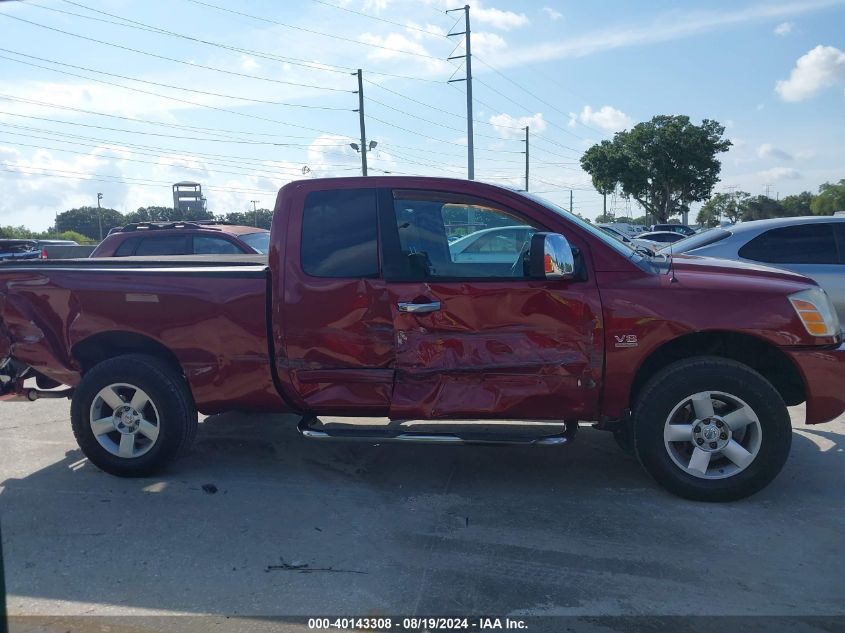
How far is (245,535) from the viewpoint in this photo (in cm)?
399

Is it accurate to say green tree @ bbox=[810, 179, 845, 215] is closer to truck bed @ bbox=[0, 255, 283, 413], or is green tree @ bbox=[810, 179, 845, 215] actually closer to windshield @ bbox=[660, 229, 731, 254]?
windshield @ bbox=[660, 229, 731, 254]

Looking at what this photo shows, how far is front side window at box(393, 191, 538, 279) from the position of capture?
14.7ft

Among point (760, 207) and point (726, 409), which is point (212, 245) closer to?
point (726, 409)

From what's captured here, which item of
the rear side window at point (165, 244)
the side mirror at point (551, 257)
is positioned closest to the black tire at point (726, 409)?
the side mirror at point (551, 257)

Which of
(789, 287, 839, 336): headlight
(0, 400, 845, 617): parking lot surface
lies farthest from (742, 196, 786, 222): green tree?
(0, 400, 845, 617): parking lot surface

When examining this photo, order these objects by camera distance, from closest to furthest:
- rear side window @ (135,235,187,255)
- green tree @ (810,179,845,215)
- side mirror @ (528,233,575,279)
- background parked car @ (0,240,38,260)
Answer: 1. side mirror @ (528,233,575,279)
2. rear side window @ (135,235,187,255)
3. background parked car @ (0,240,38,260)
4. green tree @ (810,179,845,215)

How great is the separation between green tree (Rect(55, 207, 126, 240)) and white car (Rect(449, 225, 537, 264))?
7300 cm

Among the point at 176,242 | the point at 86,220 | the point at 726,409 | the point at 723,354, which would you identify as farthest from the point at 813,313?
the point at 86,220

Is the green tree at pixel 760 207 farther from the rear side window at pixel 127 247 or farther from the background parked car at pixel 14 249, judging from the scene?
the rear side window at pixel 127 247

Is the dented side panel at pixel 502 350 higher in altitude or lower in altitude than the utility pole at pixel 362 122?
lower

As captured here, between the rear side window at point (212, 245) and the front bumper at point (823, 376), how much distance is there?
7974mm

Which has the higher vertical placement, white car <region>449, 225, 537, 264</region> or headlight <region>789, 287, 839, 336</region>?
white car <region>449, 225, 537, 264</region>

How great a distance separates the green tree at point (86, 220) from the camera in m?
71.4

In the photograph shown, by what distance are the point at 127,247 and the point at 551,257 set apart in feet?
26.6
